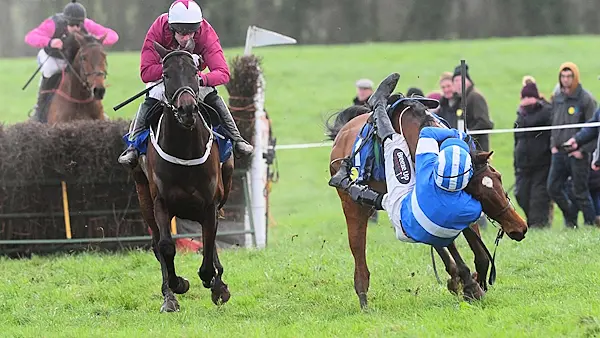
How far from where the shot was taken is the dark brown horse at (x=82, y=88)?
14836mm

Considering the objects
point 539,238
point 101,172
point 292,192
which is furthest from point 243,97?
point 292,192

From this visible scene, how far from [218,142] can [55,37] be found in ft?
24.8

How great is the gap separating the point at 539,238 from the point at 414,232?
4975 mm

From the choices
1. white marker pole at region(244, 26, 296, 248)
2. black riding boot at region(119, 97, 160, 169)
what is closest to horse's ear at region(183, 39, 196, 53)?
black riding boot at region(119, 97, 160, 169)

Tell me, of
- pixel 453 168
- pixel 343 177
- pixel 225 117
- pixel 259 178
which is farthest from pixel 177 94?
pixel 259 178

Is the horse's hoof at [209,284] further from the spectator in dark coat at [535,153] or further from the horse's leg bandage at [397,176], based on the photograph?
the spectator in dark coat at [535,153]

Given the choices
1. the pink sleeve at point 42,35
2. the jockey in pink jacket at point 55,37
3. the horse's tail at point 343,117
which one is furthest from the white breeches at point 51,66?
the horse's tail at point 343,117

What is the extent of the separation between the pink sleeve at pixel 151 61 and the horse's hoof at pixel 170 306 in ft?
6.40

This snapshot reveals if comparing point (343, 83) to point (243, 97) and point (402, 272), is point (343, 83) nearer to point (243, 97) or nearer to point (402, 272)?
point (243, 97)

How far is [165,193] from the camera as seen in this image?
29.4ft

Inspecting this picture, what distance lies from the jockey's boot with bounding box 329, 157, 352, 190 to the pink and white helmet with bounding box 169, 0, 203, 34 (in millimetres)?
1782

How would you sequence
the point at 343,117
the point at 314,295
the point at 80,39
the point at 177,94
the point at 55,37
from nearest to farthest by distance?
1. the point at 177,94
2. the point at 314,295
3. the point at 343,117
4. the point at 80,39
5. the point at 55,37

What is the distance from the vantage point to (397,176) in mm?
8008

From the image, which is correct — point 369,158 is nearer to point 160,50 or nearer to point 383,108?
point 383,108
